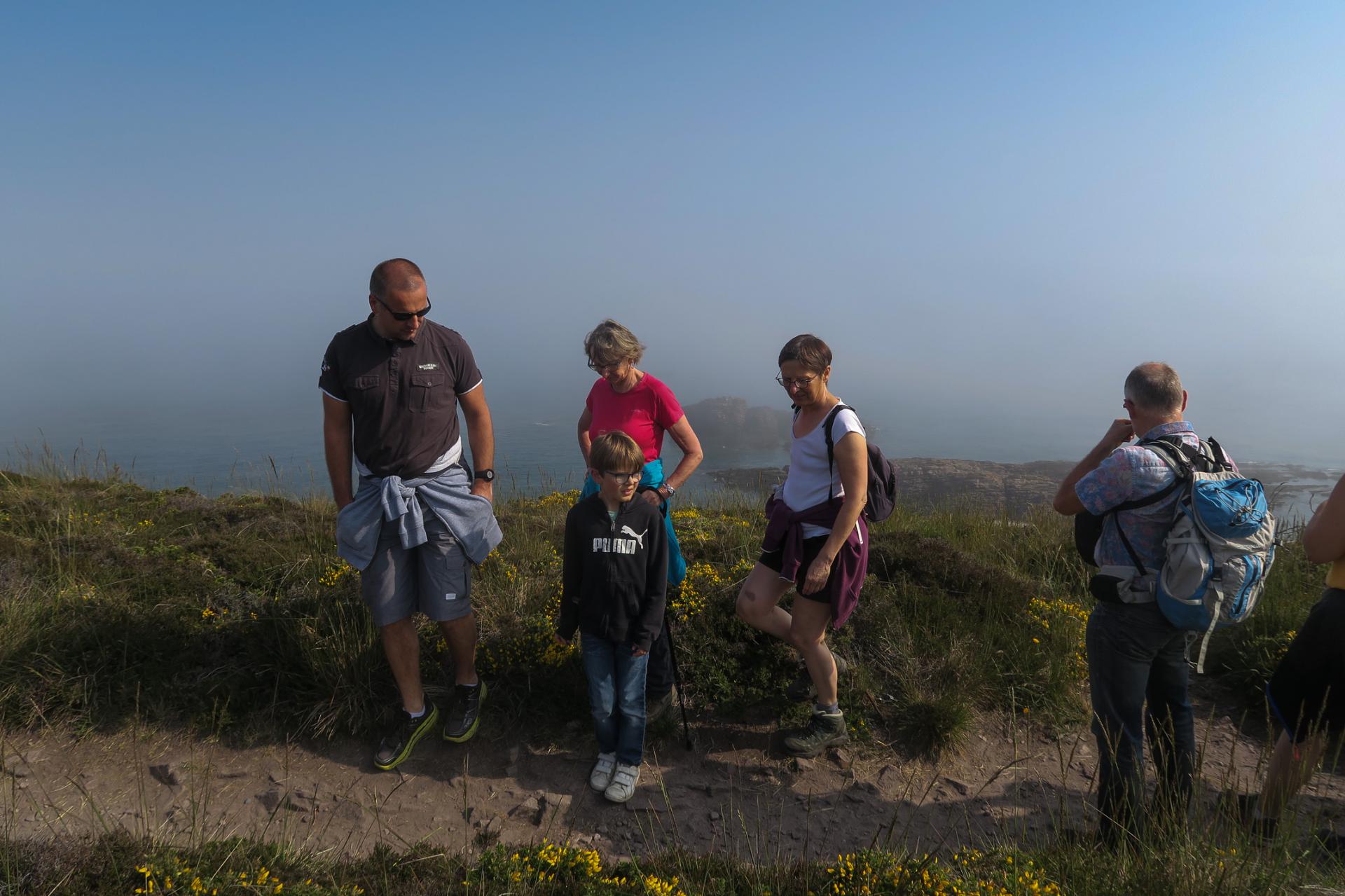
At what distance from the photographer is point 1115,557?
3088 millimetres

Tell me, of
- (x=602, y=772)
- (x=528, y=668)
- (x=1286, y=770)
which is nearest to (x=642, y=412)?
(x=528, y=668)

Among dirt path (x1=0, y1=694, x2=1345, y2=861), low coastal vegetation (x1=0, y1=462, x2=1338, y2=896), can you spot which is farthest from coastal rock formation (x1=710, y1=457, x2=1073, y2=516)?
dirt path (x1=0, y1=694, x2=1345, y2=861)

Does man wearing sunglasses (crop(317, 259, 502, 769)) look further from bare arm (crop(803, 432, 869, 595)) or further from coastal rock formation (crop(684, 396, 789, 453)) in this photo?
coastal rock formation (crop(684, 396, 789, 453))

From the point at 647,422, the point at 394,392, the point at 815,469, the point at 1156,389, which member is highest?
the point at 1156,389

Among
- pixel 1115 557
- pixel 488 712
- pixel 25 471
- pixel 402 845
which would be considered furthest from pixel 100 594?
pixel 1115 557

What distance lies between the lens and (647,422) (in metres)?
4.34

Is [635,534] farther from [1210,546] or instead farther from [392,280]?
[1210,546]

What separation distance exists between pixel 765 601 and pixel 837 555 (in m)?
0.59

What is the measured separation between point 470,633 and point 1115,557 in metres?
3.52

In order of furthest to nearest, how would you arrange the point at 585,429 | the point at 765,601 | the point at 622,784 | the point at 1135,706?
the point at 585,429 → the point at 765,601 → the point at 622,784 → the point at 1135,706

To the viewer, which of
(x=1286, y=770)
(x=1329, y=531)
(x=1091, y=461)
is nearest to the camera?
(x=1329, y=531)

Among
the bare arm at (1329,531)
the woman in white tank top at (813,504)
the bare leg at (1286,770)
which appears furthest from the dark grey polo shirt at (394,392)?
the bare leg at (1286,770)

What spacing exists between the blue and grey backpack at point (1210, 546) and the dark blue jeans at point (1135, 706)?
157 millimetres

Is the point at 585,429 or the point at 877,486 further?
the point at 585,429
